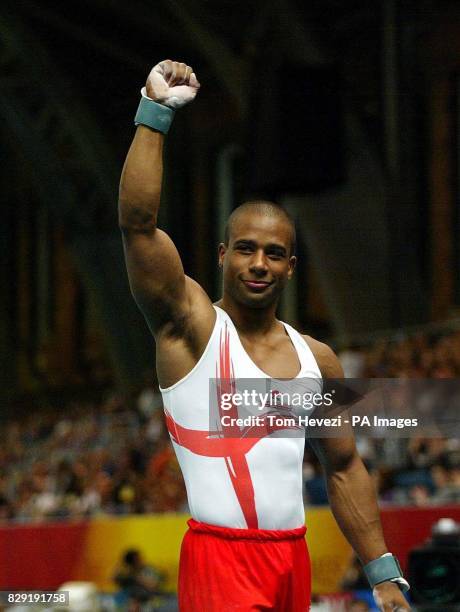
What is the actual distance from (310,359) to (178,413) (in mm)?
544

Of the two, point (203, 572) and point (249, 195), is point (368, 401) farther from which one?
point (249, 195)

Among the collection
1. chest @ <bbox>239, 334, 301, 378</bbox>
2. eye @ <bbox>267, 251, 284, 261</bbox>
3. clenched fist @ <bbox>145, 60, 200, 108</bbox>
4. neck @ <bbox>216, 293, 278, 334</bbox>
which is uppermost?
clenched fist @ <bbox>145, 60, 200, 108</bbox>

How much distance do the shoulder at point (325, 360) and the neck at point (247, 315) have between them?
0.23 m

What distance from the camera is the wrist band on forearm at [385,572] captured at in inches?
172

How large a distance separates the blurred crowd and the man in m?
Result: 5.36

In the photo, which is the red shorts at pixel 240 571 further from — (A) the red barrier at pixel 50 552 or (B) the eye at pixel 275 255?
(A) the red barrier at pixel 50 552

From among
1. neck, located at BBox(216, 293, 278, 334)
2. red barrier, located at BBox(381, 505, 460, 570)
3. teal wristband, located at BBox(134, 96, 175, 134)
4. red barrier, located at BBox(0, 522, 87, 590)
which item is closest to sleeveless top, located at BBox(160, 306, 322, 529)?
neck, located at BBox(216, 293, 278, 334)

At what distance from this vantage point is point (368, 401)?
5609mm

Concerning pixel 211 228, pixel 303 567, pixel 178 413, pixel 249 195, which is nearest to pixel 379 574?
pixel 303 567

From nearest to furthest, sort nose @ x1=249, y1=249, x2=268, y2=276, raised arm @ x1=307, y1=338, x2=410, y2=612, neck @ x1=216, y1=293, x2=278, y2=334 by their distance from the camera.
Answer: nose @ x1=249, y1=249, x2=268, y2=276 → neck @ x1=216, y1=293, x2=278, y2=334 → raised arm @ x1=307, y1=338, x2=410, y2=612

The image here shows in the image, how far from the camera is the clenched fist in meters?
4.03

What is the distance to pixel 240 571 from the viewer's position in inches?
159

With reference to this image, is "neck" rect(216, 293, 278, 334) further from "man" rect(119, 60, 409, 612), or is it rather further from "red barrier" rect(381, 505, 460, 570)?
"red barrier" rect(381, 505, 460, 570)

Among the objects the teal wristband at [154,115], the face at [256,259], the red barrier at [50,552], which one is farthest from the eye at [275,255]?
the red barrier at [50,552]
